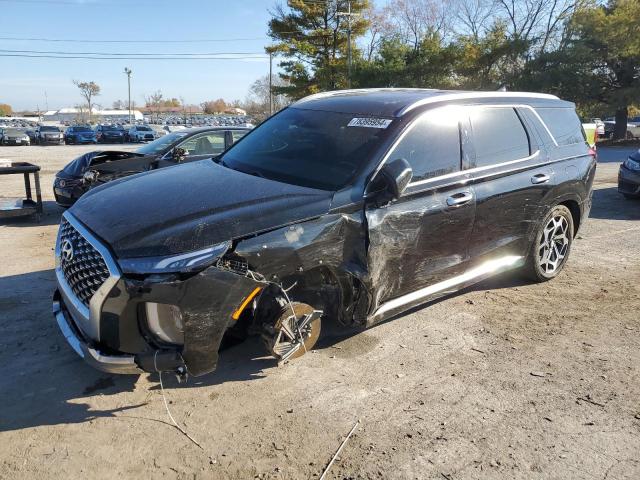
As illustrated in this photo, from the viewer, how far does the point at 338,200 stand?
3.53m

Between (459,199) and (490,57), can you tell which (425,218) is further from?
(490,57)

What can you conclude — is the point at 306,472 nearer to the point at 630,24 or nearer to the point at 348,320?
the point at 348,320

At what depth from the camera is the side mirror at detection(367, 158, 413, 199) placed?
11.7 feet

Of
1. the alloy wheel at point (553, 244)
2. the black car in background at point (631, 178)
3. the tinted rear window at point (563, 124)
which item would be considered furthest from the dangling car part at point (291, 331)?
the black car in background at point (631, 178)

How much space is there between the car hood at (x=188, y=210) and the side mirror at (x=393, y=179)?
372 millimetres

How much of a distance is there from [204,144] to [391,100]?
6.08 meters

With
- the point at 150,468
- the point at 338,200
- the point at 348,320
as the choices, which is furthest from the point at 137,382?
the point at 338,200

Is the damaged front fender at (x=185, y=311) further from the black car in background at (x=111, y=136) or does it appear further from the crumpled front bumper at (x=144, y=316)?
the black car in background at (x=111, y=136)

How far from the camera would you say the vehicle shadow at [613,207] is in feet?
30.3

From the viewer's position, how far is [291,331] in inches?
136

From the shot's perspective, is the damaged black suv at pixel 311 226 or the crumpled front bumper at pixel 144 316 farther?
the damaged black suv at pixel 311 226

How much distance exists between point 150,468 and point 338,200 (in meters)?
1.93

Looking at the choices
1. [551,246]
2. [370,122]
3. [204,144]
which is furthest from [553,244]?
[204,144]

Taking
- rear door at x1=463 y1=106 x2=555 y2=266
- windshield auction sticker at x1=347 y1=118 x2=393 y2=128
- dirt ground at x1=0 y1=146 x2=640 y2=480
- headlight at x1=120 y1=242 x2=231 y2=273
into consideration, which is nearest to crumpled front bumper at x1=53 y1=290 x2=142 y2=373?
dirt ground at x1=0 y1=146 x2=640 y2=480
